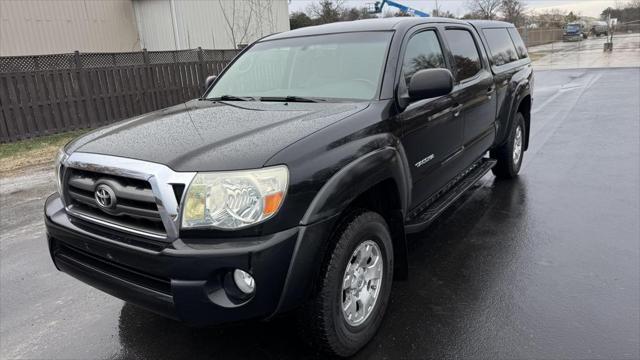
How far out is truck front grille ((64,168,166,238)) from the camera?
2.35m

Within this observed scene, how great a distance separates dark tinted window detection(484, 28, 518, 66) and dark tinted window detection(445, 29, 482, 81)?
1.75ft

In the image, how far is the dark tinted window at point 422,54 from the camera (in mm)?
3598

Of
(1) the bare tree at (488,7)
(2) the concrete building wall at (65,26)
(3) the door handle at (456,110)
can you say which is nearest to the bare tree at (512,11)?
(1) the bare tree at (488,7)

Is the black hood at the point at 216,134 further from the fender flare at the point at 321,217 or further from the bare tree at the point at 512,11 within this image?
the bare tree at the point at 512,11

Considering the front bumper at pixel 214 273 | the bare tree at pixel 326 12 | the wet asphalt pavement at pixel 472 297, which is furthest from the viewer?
the bare tree at pixel 326 12

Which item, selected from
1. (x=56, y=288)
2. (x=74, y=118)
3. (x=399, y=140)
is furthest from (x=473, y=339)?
(x=74, y=118)

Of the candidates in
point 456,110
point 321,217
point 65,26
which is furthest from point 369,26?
point 65,26

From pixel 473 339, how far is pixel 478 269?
3.22ft

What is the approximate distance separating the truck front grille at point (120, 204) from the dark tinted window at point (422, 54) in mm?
2003

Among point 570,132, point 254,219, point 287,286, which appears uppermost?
point 254,219

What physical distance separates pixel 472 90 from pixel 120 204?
325 cm

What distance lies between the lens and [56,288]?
12.8 ft

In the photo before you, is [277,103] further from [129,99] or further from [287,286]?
[129,99]

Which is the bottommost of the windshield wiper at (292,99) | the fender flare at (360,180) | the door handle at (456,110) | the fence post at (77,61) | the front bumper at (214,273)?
the front bumper at (214,273)
